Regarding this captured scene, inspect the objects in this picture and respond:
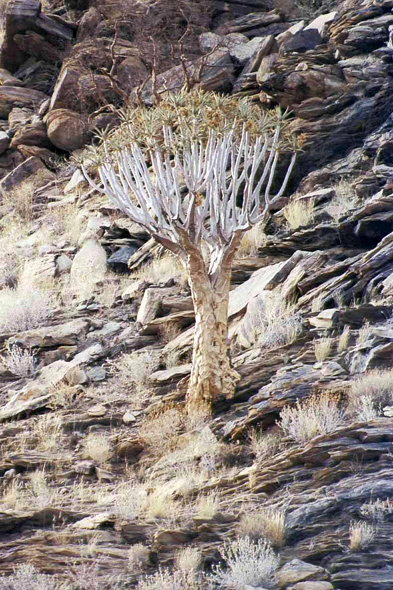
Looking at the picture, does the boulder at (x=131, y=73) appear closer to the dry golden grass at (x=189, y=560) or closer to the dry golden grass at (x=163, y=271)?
the dry golden grass at (x=163, y=271)

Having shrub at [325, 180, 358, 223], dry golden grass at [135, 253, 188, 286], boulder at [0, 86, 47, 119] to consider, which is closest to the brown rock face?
boulder at [0, 86, 47, 119]

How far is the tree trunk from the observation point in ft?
29.2

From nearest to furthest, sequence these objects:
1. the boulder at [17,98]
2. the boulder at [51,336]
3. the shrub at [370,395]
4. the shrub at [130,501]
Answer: the shrub at [130,501] < the shrub at [370,395] < the boulder at [51,336] < the boulder at [17,98]

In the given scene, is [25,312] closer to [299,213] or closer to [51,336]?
[51,336]

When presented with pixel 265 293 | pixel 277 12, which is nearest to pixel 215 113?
pixel 265 293

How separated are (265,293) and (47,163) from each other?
10818 mm

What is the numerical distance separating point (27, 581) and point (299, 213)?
8.55 metres

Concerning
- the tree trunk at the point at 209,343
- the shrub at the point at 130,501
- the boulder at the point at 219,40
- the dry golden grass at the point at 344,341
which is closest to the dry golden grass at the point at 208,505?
the shrub at the point at 130,501

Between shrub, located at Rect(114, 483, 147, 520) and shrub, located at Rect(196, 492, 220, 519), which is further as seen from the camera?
shrub, located at Rect(114, 483, 147, 520)

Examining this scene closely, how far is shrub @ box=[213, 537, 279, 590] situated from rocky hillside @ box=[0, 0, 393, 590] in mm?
17

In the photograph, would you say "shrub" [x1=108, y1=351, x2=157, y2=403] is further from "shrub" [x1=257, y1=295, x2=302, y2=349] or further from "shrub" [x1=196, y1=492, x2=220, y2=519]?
"shrub" [x1=196, y1=492, x2=220, y2=519]

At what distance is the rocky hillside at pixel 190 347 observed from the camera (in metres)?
5.94

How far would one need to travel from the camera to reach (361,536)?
540cm

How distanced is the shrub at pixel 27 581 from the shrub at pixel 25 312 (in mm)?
6472
